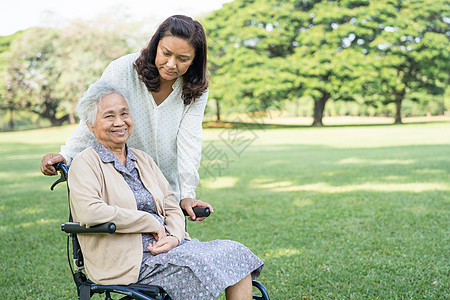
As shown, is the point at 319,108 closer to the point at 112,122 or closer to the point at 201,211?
the point at 201,211

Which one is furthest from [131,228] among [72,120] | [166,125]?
[72,120]

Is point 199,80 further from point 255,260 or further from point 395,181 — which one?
point 395,181

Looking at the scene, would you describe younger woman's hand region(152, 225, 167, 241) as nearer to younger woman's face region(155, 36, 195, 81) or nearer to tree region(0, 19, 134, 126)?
younger woman's face region(155, 36, 195, 81)

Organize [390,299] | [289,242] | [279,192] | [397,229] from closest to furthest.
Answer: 1. [390,299]
2. [289,242]
3. [397,229]
4. [279,192]

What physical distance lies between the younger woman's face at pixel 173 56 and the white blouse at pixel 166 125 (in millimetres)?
202

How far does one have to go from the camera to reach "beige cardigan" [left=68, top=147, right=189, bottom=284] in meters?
1.97

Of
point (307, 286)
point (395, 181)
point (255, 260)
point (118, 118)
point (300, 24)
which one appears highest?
point (300, 24)

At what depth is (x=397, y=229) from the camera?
492cm

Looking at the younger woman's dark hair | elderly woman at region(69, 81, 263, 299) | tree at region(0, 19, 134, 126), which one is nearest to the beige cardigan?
elderly woman at region(69, 81, 263, 299)

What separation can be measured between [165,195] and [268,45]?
29.2m

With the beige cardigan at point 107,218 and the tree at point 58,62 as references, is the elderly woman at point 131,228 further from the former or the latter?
the tree at point 58,62

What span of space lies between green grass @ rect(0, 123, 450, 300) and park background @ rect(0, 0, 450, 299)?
0.06ft

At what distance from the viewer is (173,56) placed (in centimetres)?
234

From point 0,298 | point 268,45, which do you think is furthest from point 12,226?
point 268,45
